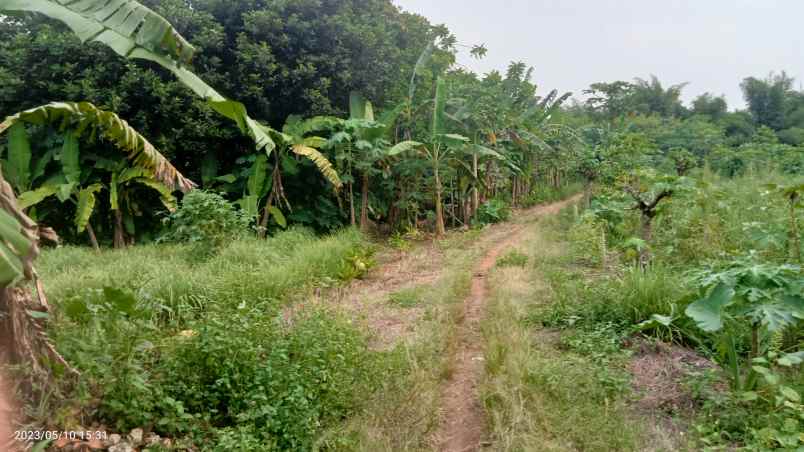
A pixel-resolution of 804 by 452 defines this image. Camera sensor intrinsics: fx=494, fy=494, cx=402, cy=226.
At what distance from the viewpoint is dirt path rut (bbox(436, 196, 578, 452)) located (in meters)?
3.06

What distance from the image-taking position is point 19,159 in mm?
7910

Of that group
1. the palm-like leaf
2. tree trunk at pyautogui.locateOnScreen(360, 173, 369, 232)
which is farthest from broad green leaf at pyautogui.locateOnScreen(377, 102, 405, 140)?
the palm-like leaf

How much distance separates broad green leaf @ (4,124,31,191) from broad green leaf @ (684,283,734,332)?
9.35 m

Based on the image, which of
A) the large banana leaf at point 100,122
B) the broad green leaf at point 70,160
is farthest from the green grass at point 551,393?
the broad green leaf at point 70,160

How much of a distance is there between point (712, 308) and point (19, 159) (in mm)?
9518

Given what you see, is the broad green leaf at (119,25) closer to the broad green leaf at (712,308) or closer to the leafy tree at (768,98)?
the broad green leaf at (712,308)

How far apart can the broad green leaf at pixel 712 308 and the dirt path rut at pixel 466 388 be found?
143 centimetres

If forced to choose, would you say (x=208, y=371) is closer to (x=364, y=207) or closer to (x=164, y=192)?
(x=164, y=192)

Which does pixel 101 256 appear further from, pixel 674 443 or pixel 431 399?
pixel 674 443

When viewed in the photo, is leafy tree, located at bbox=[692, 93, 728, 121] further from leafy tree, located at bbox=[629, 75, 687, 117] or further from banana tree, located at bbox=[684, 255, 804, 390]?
banana tree, located at bbox=[684, 255, 804, 390]

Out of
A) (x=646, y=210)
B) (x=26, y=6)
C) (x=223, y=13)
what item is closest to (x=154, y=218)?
(x=223, y=13)

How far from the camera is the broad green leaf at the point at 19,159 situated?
7.85 metres

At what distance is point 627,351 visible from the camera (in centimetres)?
361

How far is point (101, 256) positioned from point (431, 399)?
534 cm
